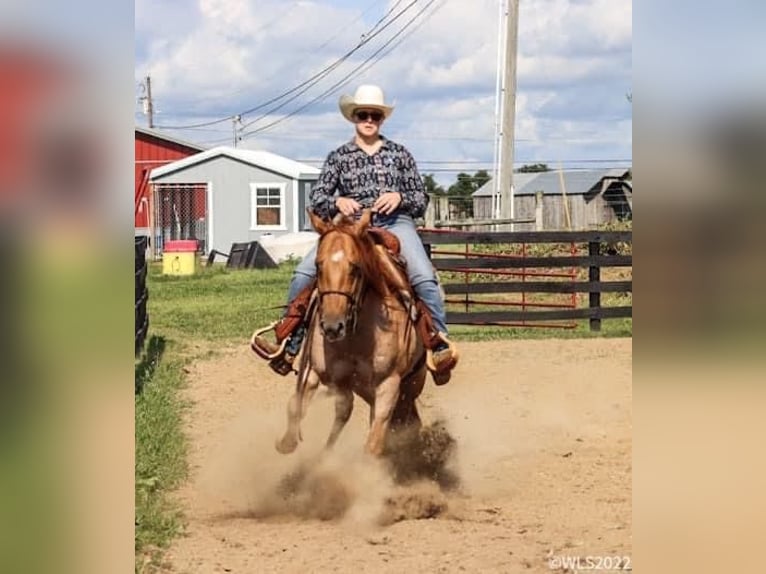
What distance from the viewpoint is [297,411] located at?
4.93 m

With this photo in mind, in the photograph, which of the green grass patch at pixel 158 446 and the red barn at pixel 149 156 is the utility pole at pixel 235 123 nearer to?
the red barn at pixel 149 156

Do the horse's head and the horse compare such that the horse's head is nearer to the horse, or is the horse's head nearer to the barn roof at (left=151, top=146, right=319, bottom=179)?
the horse

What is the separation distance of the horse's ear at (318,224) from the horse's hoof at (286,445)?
3.20 ft

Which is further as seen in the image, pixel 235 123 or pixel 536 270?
pixel 536 270

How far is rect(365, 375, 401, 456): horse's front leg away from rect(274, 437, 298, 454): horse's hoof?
33cm

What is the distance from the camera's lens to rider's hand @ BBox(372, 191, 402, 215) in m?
4.95

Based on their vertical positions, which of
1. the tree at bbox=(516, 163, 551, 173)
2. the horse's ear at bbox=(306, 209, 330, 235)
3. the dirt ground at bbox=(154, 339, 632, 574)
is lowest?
the dirt ground at bbox=(154, 339, 632, 574)

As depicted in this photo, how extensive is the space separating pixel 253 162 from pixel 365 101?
1.80 feet

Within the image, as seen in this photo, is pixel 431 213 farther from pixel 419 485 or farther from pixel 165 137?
pixel 165 137

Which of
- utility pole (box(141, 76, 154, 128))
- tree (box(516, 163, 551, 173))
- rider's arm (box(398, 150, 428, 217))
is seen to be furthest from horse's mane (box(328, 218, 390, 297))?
utility pole (box(141, 76, 154, 128))

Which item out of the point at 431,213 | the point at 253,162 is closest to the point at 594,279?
the point at 431,213
